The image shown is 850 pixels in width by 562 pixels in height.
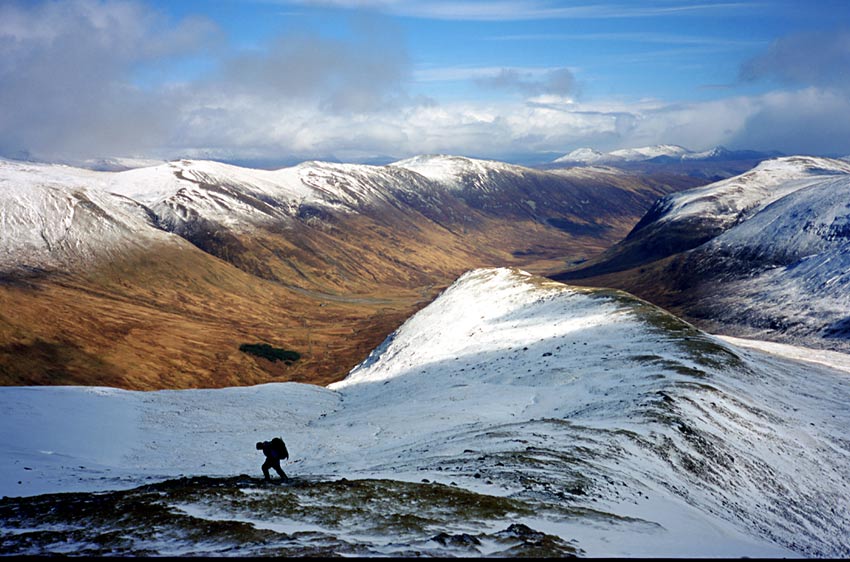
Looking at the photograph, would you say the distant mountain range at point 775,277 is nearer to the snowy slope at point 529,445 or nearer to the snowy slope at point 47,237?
the snowy slope at point 529,445

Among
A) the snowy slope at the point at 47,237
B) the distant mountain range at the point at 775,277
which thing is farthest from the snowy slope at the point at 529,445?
the snowy slope at the point at 47,237

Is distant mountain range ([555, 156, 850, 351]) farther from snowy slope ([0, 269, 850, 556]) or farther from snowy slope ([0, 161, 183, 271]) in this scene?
snowy slope ([0, 161, 183, 271])

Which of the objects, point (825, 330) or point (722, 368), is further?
point (825, 330)

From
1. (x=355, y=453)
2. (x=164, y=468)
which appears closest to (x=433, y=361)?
(x=355, y=453)

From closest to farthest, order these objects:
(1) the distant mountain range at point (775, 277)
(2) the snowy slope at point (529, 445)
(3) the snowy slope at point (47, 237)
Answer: (2) the snowy slope at point (529, 445) < (1) the distant mountain range at point (775, 277) < (3) the snowy slope at point (47, 237)

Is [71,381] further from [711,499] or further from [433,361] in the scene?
[711,499]

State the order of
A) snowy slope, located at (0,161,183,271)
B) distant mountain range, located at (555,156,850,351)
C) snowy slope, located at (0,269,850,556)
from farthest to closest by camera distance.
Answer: snowy slope, located at (0,161,183,271) < distant mountain range, located at (555,156,850,351) < snowy slope, located at (0,269,850,556)

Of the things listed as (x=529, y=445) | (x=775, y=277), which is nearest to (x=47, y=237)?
→ (x=529, y=445)

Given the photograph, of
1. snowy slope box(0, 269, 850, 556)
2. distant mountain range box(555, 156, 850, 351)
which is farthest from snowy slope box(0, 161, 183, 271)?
distant mountain range box(555, 156, 850, 351)
